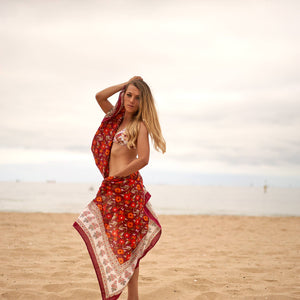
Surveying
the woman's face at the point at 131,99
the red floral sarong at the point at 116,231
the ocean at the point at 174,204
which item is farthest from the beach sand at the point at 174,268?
the ocean at the point at 174,204

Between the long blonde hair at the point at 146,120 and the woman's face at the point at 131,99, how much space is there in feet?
0.14

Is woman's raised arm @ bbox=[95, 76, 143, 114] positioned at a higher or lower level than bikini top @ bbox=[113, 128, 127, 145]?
higher

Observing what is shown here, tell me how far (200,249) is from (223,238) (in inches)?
79.8

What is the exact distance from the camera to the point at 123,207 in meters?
3.37

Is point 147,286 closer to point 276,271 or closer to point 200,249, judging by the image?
point 276,271

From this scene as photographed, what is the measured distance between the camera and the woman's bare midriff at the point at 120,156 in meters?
3.46

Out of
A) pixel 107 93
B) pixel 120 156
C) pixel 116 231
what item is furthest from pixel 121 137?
pixel 116 231

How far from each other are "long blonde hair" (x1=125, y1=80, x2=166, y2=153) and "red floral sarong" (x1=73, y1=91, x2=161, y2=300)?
384 mm

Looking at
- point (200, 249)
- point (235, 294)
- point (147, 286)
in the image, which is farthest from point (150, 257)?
point (235, 294)

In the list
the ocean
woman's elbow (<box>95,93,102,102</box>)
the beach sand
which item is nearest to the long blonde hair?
woman's elbow (<box>95,93,102,102</box>)

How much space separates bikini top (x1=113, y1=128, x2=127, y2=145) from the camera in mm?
3406

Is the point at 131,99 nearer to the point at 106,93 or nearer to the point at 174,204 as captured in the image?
the point at 106,93

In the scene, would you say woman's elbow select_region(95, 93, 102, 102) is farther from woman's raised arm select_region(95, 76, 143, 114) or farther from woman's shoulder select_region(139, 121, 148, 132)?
woman's shoulder select_region(139, 121, 148, 132)

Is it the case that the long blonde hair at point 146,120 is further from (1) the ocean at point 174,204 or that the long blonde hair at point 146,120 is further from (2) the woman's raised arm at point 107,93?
(1) the ocean at point 174,204
